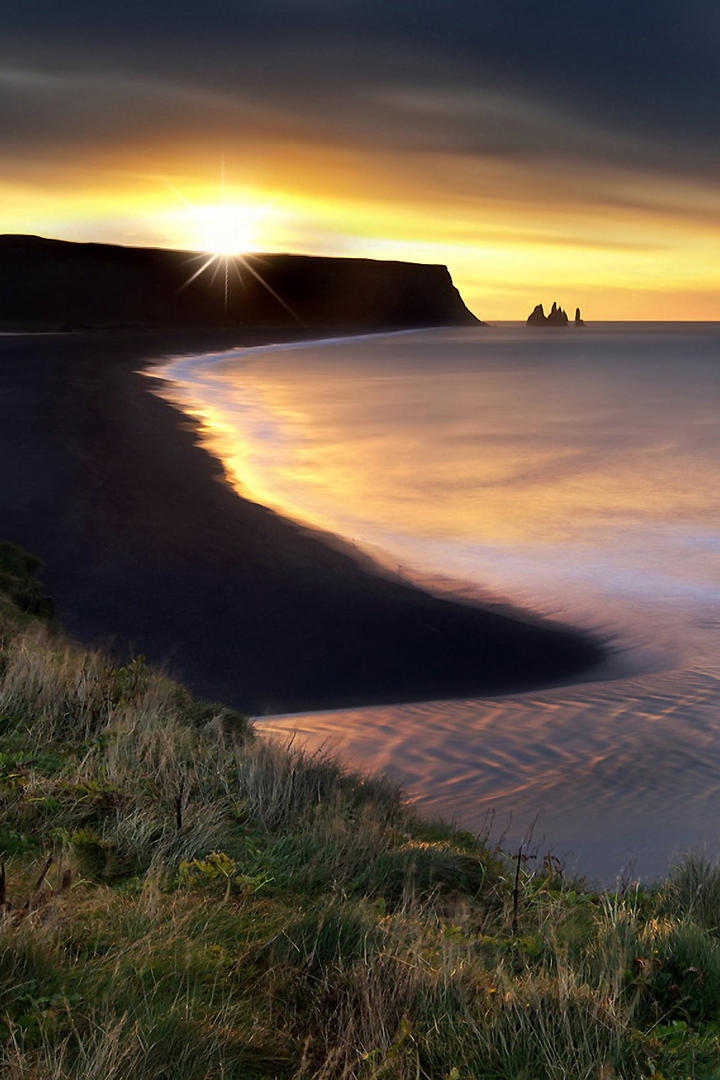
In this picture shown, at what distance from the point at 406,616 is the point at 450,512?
9.08 m

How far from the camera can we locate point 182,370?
61.1 m

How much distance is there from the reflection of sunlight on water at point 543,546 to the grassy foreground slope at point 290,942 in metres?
2.80

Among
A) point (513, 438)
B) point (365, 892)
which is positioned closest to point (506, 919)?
point (365, 892)

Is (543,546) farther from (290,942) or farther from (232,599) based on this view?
(290,942)

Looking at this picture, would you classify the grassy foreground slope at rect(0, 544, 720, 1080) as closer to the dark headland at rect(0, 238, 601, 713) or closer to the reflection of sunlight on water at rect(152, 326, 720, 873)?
the reflection of sunlight on water at rect(152, 326, 720, 873)

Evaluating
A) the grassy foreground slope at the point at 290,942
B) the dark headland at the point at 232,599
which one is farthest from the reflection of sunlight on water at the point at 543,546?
the grassy foreground slope at the point at 290,942

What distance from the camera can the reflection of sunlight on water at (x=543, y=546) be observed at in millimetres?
8734

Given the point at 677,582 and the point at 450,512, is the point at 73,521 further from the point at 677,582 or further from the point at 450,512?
the point at 677,582

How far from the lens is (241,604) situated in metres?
14.0

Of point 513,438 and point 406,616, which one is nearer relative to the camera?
point 406,616

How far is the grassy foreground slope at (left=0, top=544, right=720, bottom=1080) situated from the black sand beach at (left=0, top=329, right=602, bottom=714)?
214 inches

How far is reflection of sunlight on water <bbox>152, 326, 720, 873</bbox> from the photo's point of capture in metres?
8.73

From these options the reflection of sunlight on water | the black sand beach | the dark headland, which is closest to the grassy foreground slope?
the reflection of sunlight on water

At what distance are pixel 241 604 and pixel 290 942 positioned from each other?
10426mm
